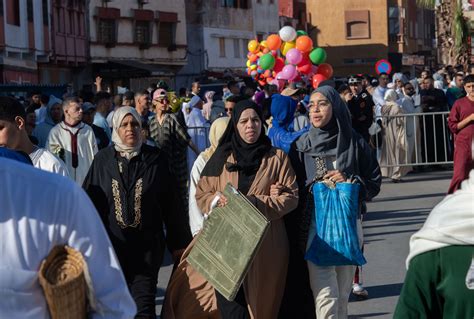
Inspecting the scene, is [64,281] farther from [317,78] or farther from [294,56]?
[294,56]

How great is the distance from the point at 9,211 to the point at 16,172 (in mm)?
117

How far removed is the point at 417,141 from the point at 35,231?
61.3 ft

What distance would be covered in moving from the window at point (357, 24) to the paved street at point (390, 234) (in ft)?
190

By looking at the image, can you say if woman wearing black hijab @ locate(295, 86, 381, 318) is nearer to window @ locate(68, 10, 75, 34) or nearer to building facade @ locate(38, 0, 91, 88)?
building facade @ locate(38, 0, 91, 88)

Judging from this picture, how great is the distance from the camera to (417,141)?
21734 mm

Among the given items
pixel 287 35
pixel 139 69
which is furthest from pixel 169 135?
pixel 139 69

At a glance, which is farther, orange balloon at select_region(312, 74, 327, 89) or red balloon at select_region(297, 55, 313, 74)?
red balloon at select_region(297, 55, 313, 74)

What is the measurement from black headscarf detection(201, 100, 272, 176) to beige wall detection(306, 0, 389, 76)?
7062 cm

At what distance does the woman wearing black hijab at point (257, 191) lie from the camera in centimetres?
782

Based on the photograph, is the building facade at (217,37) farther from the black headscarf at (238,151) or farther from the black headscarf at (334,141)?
the black headscarf at (238,151)

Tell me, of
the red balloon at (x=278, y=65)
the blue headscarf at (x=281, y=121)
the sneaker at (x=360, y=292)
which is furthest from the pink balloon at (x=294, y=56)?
the sneaker at (x=360, y=292)

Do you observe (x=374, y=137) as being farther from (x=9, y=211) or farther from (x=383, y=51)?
(x=383, y=51)

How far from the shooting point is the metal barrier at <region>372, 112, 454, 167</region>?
70.4ft

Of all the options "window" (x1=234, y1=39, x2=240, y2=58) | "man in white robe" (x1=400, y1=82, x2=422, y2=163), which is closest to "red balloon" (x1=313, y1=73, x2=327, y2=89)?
"man in white robe" (x1=400, y1=82, x2=422, y2=163)
